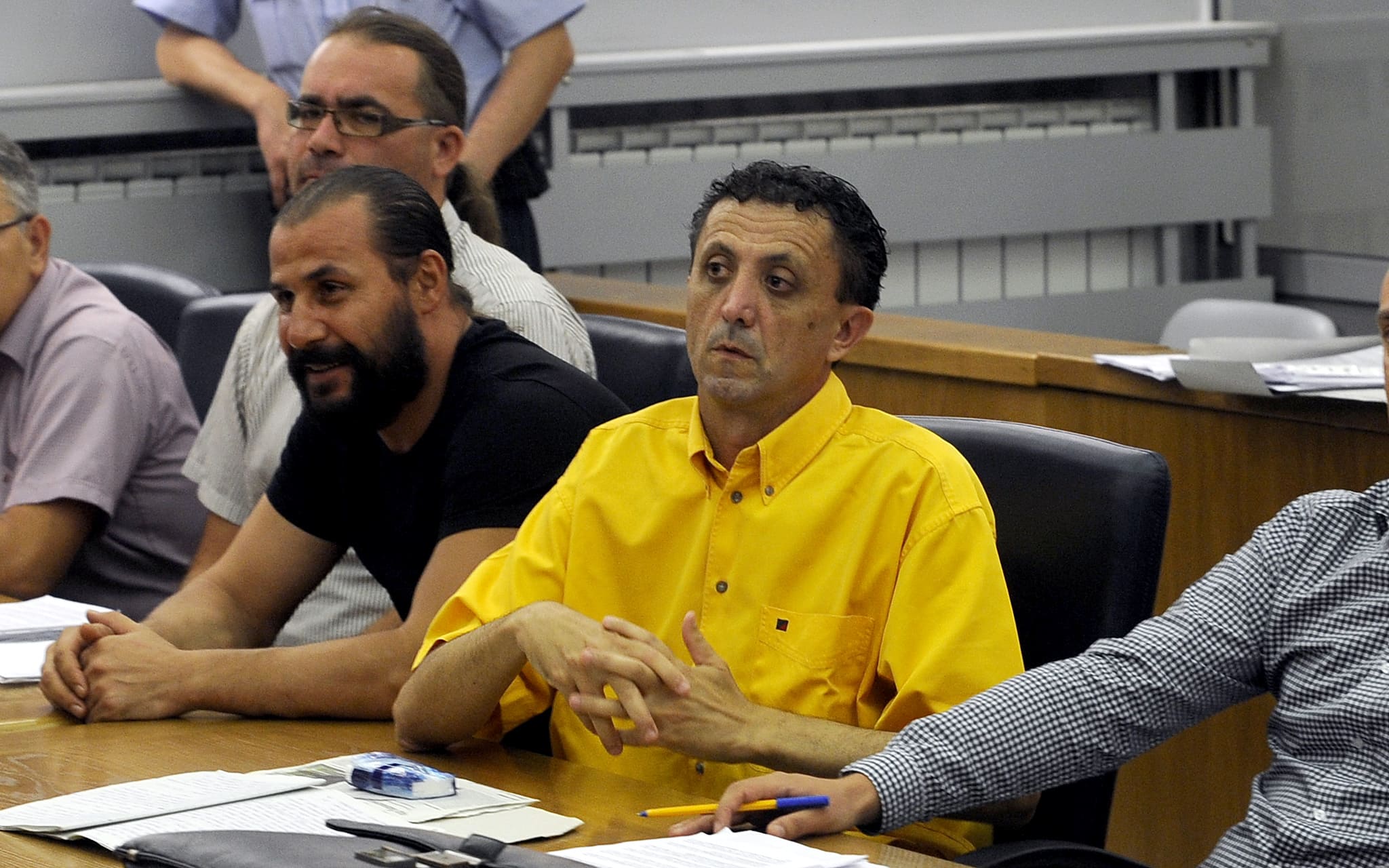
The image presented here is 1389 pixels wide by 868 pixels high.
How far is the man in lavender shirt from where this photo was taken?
2611mm

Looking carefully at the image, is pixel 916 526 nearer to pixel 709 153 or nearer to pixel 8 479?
pixel 8 479

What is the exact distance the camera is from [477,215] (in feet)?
9.78

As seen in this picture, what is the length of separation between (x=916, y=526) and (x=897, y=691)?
154mm

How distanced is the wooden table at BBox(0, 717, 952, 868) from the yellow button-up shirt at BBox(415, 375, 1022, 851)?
0.40 ft

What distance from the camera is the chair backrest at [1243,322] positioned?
344 cm

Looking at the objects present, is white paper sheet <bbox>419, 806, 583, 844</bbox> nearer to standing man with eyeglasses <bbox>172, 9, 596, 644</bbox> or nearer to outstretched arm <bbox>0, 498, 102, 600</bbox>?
standing man with eyeglasses <bbox>172, 9, 596, 644</bbox>

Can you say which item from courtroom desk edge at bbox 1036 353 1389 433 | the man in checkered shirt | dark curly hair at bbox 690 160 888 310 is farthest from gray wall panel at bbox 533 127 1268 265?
the man in checkered shirt

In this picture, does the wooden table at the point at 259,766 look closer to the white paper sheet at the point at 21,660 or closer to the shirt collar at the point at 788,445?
the white paper sheet at the point at 21,660

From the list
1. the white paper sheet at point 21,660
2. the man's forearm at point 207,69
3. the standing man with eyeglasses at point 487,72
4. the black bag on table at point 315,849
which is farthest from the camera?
the man's forearm at point 207,69

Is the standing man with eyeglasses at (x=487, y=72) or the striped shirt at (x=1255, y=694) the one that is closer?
the striped shirt at (x=1255, y=694)

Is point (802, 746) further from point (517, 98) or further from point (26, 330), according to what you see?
point (517, 98)

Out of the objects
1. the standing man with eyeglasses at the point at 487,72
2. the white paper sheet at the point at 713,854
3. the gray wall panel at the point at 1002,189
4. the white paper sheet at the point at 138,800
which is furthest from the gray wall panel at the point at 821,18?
the white paper sheet at the point at 713,854

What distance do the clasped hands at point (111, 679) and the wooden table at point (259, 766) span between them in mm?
19

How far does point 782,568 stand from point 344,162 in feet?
4.15
